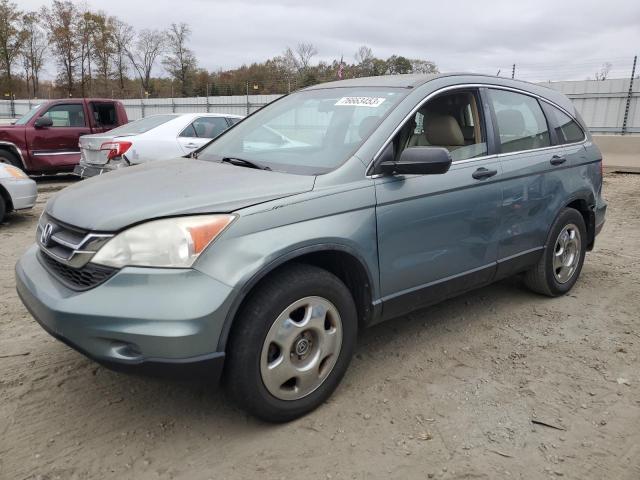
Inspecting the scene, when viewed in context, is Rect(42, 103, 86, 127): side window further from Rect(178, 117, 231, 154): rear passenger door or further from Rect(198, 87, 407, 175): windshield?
Rect(198, 87, 407, 175): windshield

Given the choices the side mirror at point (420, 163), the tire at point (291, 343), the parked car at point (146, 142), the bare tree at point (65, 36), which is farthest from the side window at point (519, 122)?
the bare tree at point (65, 36)

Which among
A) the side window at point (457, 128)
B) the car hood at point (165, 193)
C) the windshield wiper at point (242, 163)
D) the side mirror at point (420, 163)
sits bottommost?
the car hood at point (165, 193)

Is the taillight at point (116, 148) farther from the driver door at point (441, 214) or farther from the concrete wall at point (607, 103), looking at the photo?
the concrete wall at point (607, 103)

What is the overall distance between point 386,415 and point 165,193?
5.23 ft

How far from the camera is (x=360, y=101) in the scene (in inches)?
133

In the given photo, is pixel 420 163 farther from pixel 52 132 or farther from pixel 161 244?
pixel 52 132

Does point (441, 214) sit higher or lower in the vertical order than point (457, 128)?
lower

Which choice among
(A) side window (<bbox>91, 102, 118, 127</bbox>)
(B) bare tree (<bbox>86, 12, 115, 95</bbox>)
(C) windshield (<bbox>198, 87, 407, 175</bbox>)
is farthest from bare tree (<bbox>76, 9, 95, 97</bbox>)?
(C) windshield (<bbox>198, 87, 407, 175</bbox>)

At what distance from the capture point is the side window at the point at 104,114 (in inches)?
451

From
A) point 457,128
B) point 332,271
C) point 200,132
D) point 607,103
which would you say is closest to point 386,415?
point 332,271

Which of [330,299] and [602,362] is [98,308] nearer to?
[330,299]

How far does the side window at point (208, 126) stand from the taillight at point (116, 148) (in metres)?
1.23

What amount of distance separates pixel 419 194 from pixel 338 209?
2.03ft

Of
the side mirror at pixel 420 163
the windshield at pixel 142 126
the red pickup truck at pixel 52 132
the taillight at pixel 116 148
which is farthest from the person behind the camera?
the red pickup truck at pixel 52 132
